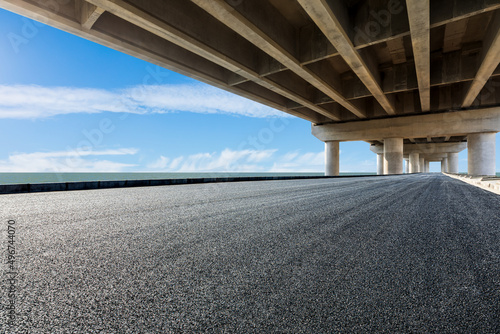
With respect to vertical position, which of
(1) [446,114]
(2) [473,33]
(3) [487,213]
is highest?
(2) [473,33]

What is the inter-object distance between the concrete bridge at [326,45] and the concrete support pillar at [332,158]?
286 inches

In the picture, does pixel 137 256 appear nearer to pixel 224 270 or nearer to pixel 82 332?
pixel 224 270

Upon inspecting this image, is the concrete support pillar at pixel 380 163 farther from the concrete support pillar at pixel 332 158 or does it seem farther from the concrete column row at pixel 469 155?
→ the concrete support pillar at pixel 332 158

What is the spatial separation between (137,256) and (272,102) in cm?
1966

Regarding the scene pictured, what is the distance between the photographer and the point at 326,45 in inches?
466

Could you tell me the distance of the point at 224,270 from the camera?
64.2 inches

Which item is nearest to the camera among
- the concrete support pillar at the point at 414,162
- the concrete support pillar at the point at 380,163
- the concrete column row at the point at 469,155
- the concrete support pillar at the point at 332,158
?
the concrete column row at the point at 469,155

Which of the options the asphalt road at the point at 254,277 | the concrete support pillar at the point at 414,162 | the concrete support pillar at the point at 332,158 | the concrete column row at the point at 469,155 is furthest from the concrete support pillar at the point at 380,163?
the asphalt road at the point at 254,277

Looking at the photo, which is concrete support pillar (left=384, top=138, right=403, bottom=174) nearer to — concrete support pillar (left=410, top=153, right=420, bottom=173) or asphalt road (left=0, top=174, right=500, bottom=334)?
asphalt road (left=0, top=174, right=500, bottom=334)

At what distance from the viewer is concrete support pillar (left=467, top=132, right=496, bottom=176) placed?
21.7 metres

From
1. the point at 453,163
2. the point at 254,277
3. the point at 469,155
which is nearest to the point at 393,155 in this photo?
the point at 469,155

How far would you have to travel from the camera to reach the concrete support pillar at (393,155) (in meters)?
26.7

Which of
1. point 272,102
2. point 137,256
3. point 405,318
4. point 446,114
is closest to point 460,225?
point 405,318

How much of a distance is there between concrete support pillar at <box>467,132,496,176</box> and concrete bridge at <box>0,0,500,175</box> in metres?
0.09
